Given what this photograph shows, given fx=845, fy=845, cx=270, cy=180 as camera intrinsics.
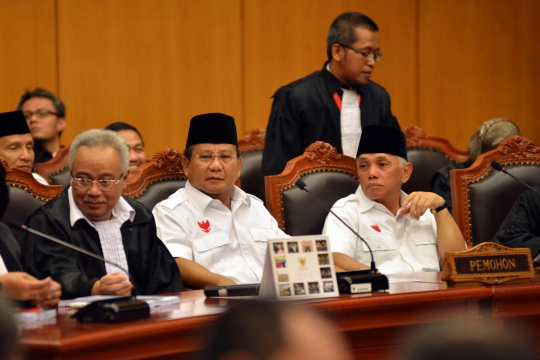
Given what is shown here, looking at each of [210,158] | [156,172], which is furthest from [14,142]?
[210,158]

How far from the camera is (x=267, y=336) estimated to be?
89 cm

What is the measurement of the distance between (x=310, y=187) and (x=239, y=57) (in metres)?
2.82

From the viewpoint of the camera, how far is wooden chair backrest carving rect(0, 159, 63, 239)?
10.6 ft

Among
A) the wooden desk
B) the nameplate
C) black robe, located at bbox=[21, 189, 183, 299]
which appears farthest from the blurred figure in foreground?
the nameplate

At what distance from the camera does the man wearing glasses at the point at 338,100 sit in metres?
4.27

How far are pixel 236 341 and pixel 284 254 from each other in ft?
4.98

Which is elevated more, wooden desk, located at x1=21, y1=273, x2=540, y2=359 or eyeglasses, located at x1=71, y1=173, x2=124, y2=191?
eyeglasses, located at x1=71, y1=173, x2=124, y2=191

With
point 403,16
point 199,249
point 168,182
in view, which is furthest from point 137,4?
point 199,249

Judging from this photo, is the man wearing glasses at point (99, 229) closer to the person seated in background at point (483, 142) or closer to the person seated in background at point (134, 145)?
the person seated in background at point (134, 145)

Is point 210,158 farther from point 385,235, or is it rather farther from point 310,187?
point 385,235

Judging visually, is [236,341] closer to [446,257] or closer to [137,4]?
[446,257]

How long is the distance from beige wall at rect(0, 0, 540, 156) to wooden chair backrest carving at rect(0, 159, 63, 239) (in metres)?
2.67

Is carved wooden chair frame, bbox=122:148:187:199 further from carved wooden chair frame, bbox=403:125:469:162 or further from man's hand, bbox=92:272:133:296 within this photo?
carved wooden chair frame, bbox=403:125:469:162

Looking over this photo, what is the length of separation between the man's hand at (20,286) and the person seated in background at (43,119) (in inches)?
120
